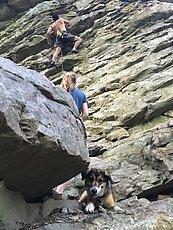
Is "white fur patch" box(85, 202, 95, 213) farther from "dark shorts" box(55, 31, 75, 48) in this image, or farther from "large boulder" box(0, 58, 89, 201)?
"dark shorts" box(55, 31, 75, 48)

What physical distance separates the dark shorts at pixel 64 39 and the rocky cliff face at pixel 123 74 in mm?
541

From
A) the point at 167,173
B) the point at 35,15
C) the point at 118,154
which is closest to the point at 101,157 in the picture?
the point at 118,154

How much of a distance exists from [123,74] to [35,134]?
9522 mm

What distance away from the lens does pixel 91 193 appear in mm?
6660

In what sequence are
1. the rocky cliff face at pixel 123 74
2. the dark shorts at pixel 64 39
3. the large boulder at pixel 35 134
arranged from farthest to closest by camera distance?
1. the dark shorts at pixel 64 39
2. the rocky cliff face at pixel 123 74
3. the large boulder at pixel 35 134

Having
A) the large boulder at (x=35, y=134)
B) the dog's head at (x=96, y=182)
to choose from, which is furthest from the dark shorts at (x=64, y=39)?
the dog's head at (x=96, y=182)

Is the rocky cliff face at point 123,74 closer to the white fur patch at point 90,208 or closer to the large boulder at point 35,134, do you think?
the white fur patch at point 90,208

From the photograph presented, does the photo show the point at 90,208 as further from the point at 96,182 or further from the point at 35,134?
the point at 35,134

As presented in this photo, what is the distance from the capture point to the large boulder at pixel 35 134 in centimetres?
506

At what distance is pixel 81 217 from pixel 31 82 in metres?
2.18

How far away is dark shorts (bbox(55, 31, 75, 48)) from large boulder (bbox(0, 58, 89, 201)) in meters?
10.3

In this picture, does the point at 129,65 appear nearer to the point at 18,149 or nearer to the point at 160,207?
the point at 160,207

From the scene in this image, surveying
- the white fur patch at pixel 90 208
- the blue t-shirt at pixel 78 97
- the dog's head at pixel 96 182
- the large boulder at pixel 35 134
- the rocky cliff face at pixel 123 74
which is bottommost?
the rocky cliff face at pixel 123 74

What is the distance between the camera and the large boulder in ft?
16.6
